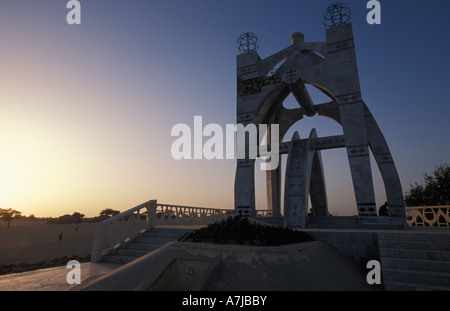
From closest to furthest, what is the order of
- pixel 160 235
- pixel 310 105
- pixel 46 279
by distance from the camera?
pixel 46 279 < pixel 160 235 < pixel 310 105

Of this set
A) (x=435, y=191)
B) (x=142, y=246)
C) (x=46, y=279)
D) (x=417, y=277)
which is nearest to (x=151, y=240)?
(x=142, y=246)

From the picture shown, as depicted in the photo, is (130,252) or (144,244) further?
(144,244)

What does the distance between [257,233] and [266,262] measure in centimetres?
96

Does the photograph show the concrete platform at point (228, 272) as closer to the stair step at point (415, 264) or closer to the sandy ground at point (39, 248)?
the stair step at point (415, 264)

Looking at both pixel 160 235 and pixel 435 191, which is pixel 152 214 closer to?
pixel 160 235

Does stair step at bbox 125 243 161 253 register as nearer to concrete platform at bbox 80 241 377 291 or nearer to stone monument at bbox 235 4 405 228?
concrete platform at bbox 80 241 377 291

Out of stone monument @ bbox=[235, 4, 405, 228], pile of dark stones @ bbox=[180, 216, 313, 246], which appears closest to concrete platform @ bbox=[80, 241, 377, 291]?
pile of dark stones @ bbox=[180, 216, 313, 246]

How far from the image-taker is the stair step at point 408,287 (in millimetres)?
4589

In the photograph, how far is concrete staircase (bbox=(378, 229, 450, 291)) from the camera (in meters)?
4.82

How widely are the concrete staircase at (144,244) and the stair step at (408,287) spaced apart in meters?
6.18

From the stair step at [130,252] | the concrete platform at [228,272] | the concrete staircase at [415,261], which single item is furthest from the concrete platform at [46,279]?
the concrete staircase at [415,261]

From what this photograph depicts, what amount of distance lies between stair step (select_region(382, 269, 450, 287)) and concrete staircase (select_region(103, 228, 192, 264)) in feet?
20.2

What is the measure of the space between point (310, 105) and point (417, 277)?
1419cm

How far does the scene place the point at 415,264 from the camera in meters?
5.33
